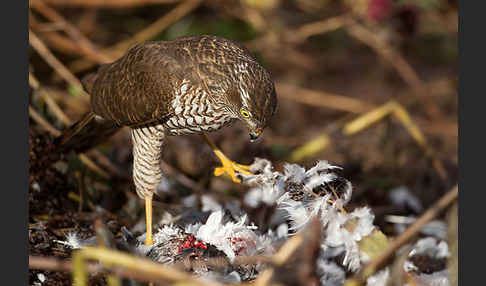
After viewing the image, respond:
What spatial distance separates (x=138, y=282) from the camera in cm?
168

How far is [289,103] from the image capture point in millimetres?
5281

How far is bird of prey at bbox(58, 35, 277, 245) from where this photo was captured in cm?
Result: 198

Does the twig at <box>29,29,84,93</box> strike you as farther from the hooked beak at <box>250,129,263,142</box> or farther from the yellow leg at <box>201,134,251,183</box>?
the hooked beak at <box>250,129,263,142</box>

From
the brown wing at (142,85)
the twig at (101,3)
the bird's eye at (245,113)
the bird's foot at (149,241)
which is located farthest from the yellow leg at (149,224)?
the twig at (101,3)

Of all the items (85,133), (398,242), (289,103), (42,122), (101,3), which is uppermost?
(101,3)

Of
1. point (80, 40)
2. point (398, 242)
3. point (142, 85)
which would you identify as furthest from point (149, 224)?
point (80, 40)

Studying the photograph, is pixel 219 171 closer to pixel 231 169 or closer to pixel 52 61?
pixel 231 169

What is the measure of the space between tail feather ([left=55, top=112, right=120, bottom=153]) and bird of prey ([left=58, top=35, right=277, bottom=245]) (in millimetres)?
193

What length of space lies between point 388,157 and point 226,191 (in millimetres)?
1226

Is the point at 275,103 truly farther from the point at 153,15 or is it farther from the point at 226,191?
the point at 153,15

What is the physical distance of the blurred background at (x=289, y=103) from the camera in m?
2.84

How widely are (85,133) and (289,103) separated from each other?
2.90 m

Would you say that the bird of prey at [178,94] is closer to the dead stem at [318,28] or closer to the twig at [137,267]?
the twig at [137,267]

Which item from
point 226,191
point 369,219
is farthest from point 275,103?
point 226,191
